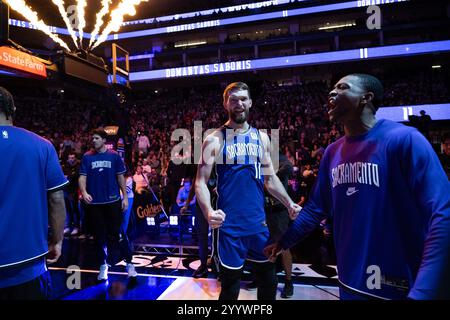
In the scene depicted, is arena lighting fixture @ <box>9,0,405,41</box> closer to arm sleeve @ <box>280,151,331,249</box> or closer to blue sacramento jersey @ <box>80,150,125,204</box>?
blue sacramento jersey @ <box>80,150,125,204</box>

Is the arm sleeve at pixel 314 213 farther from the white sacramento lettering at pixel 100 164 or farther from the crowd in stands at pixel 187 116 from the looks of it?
the crowd in stands at pixel 187 116

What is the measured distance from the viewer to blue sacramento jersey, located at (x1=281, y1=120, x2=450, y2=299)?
1267 millimetres

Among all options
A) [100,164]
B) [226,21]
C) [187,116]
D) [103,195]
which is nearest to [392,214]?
[103,195]

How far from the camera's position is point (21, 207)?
208cm

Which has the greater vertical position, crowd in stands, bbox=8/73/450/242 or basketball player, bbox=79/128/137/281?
crowd in stands, bbox=8/73/450/242

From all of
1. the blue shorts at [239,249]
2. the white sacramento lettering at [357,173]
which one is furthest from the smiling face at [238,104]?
the white sacramento lettering at [357,173]

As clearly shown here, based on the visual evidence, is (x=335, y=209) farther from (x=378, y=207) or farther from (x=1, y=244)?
(x=1, y=244)

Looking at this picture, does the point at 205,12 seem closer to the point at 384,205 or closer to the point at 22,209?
the point at 22,209

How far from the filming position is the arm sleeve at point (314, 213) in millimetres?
2045

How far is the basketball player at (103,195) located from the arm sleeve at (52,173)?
2.37 m

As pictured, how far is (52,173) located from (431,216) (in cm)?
243

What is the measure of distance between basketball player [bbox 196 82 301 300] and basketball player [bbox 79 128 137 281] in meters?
2.36

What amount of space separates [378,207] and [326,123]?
567 inches

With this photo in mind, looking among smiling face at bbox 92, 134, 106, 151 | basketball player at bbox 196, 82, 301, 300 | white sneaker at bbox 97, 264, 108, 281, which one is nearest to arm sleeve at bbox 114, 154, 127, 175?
smiling face at bbox 92, 134, 106, 151
